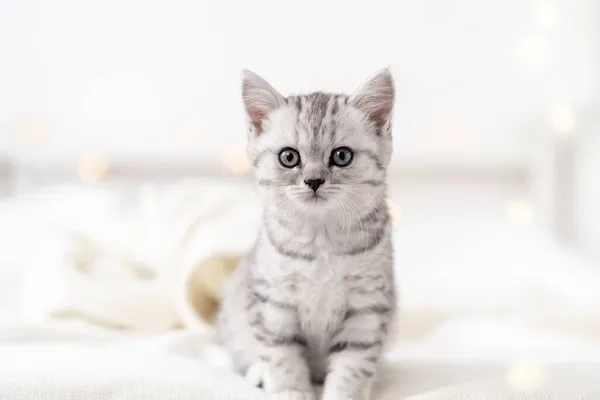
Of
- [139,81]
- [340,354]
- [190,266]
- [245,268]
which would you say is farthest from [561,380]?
[139,81]

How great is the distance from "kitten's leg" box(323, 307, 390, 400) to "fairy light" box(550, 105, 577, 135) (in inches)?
57.2

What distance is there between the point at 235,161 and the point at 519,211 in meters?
0.83

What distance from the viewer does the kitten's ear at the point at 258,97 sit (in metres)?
0.80

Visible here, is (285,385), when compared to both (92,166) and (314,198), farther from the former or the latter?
(92,166)

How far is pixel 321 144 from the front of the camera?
78 cm

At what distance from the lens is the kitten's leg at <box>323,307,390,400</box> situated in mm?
812

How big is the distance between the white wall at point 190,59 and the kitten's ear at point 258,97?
1206 mm

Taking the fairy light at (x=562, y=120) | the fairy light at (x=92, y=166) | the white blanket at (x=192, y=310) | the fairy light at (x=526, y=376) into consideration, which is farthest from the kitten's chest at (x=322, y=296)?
the fairy light at (x=562, y=120)

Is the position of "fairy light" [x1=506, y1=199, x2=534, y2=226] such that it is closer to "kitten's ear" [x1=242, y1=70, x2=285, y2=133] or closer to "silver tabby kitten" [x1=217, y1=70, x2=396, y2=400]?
"silver tabby kitten" [x1=217, y1=70, x2=396, y2=400]

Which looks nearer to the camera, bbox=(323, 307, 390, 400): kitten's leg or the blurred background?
bbox=(323, 307, 390, 400): kitten's leg

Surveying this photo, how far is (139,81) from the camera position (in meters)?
2.05

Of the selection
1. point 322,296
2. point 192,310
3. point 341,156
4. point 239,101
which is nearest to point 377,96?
point 341,156

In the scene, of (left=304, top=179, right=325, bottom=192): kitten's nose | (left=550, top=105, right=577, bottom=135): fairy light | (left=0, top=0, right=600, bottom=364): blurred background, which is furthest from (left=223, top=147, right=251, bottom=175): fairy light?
(left=304, top=179, right=325, bottom=192): kitten's nose

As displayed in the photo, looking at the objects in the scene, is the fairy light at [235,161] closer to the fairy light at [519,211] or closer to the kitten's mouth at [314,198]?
the fairy light at [519,211]
